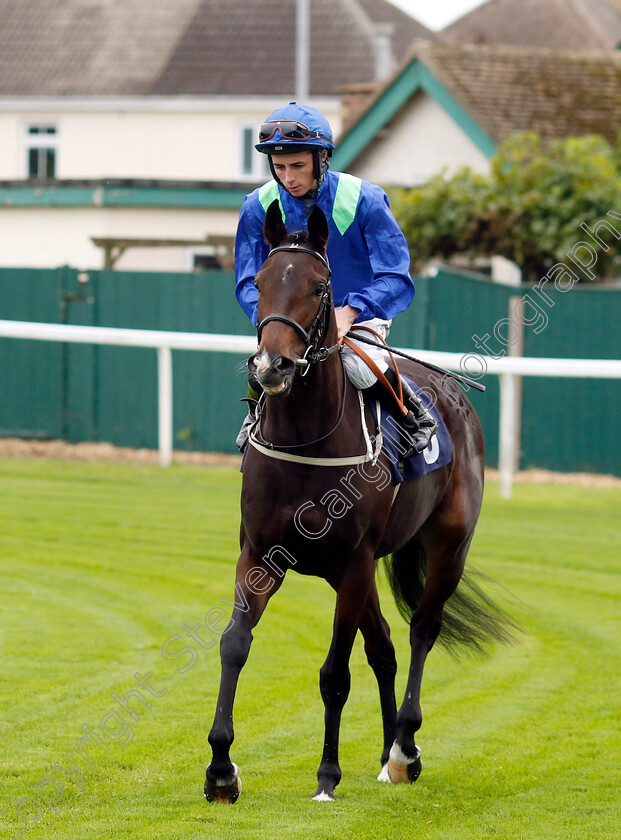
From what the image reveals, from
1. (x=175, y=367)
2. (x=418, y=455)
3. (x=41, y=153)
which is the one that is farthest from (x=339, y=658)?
(x=41, y=153)

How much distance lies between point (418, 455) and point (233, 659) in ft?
3.47

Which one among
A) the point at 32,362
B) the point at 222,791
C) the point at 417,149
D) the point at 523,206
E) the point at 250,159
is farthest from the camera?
the point at 250,159

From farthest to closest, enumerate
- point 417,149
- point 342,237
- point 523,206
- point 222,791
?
point 417,149 < point 523,206 < point 342,237 < point 222,791

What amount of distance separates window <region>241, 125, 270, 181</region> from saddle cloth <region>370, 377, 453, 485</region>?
23711 millimetres

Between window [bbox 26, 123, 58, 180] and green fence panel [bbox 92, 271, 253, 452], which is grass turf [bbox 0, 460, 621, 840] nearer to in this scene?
green fence panel [bbox 92, 271, 253, 452]

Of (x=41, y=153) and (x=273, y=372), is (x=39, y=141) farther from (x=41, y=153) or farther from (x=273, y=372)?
(x=273, y=372)

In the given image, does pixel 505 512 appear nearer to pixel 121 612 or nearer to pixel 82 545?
pixel 82 545

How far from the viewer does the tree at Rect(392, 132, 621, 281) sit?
43.0 feet

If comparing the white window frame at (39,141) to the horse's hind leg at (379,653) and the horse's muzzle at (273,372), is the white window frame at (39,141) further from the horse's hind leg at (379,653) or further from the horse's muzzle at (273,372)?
the horse's muzzle at (273,372)

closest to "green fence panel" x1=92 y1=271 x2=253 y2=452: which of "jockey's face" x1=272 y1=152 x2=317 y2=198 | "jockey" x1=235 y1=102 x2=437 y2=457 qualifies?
"jockey" x1=235 y1=102 x2=437 y2=457

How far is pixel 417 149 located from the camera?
57.9 ft

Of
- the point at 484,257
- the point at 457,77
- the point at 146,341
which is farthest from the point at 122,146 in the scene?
the point at 146,341

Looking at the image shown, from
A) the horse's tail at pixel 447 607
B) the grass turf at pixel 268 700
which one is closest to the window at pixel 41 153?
the grass turf at pixel 268 700

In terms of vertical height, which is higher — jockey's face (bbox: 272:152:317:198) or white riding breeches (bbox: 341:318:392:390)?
jockey's face (bbox: 272:152:317:198)
